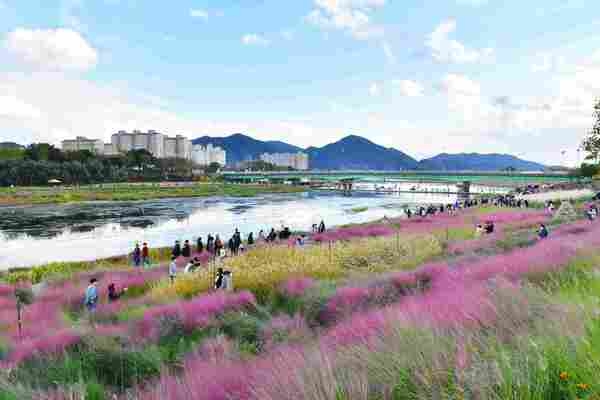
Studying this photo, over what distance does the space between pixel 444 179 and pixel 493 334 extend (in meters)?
137

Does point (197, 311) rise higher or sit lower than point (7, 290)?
higher

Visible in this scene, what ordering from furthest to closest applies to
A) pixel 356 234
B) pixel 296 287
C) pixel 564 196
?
pixel 564 196 → pixel 356 234 → pixel 296 287

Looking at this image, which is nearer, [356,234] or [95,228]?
[356,234]

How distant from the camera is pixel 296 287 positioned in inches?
488

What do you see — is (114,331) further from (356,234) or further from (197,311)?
(356,234)

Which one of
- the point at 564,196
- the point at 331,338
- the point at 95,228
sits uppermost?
the point at 331,338

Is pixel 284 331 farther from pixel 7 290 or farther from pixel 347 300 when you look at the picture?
pixel 7 290

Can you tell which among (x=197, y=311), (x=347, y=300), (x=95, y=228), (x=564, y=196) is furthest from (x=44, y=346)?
(x=564, y=196)

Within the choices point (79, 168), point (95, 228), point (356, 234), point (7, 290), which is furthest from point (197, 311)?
point (79, 168)

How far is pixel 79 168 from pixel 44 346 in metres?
126

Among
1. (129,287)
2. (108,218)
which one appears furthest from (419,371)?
(108,218)

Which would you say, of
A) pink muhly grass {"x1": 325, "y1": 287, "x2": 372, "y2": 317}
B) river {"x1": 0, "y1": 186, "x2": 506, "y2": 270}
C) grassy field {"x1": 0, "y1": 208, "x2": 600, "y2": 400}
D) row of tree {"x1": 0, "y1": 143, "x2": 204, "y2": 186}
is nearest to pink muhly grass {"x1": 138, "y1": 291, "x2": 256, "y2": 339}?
grassy field {"x1": 0, "y1": 208, "x2": 600, "y2": 400}

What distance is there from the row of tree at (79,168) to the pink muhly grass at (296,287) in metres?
119

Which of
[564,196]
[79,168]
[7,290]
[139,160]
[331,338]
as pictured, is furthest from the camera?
[139,160]
